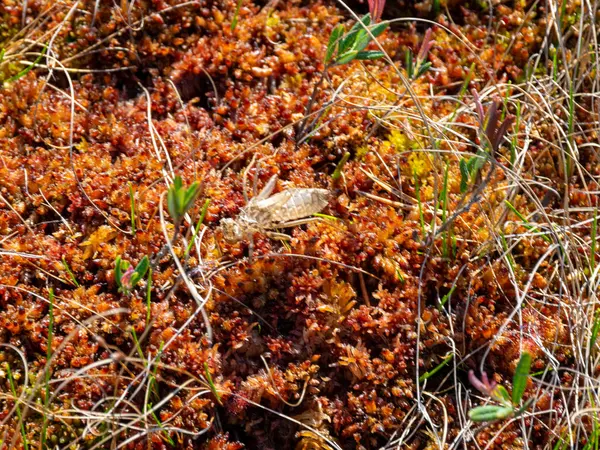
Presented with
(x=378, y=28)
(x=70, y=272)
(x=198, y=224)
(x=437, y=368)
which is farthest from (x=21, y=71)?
(x=437, y=368)

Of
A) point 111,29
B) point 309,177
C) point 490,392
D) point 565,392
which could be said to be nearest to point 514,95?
point 309,177

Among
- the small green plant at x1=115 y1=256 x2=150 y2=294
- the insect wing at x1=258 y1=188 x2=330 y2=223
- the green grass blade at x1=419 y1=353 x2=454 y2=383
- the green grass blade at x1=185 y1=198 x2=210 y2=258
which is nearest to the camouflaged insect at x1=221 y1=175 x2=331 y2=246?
the insect wing at x1=258 y1=188 x2=330 y2=223

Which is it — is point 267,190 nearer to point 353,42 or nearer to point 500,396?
point 353,42

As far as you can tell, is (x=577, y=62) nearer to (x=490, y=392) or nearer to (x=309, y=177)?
(x=309, y=177)

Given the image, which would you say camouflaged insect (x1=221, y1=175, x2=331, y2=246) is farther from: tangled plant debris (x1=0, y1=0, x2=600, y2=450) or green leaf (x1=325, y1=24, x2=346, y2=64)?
green leaf (x1=325, y1=24, x2=346, y2=64)

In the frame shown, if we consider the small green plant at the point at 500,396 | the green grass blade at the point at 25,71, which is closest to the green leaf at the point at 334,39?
the green grass blade at the point at 25,71
